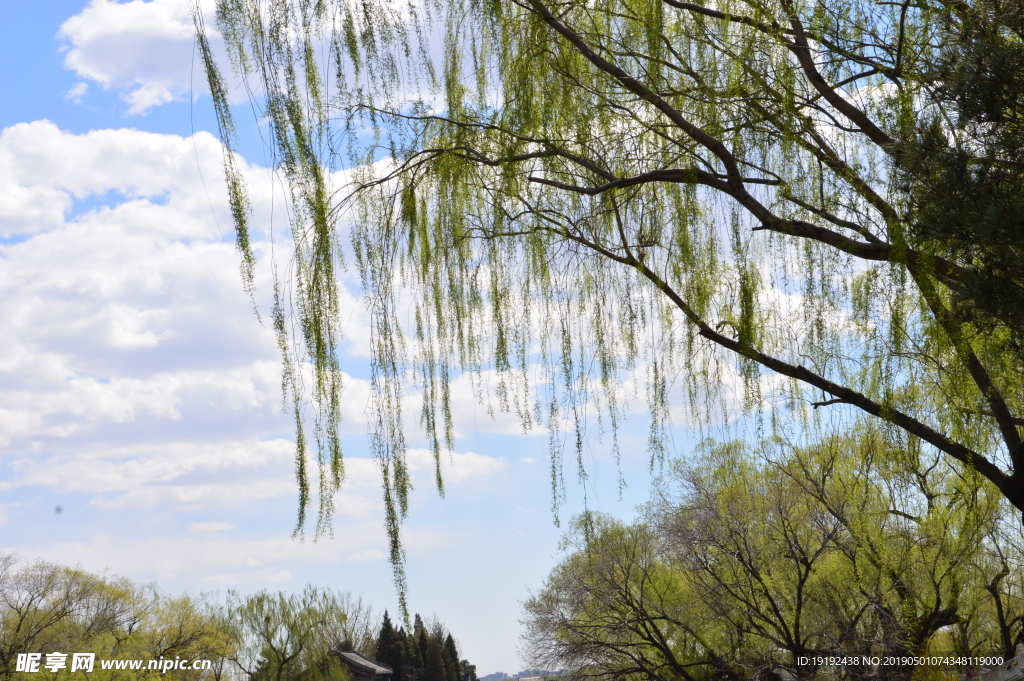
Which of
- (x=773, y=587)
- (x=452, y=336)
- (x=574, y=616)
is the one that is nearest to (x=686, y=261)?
(x=452, y=336)

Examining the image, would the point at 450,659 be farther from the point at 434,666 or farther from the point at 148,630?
the point at 148,630

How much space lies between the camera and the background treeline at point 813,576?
11289 millimetres

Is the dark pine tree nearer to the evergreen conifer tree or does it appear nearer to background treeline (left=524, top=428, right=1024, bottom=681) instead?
the evergreen conifer tree

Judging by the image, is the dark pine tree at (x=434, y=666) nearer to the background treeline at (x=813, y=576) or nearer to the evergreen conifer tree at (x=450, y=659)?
the evergreen conifer tree at (x=450, y=659)

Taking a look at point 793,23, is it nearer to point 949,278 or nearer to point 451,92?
point 949,278

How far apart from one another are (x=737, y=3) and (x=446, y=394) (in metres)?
2.15

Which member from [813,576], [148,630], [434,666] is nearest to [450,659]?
[434,666]

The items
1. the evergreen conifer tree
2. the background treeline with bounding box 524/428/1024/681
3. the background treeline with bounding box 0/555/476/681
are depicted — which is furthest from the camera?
the evergreen conifer tree

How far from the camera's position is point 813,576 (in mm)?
13922

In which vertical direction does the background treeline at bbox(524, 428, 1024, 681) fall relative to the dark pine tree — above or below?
above

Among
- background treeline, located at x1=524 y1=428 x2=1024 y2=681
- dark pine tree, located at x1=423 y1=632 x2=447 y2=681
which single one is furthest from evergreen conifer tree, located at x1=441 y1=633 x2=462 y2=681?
background treeline, located at x1=524 y1=428 x2=1024 y2=681

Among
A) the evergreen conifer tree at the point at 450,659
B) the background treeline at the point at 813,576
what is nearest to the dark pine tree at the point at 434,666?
the evergreen conifer tree at the point at 450,659

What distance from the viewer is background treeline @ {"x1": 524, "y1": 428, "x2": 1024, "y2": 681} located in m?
11.3

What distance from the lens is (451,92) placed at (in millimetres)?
3262
